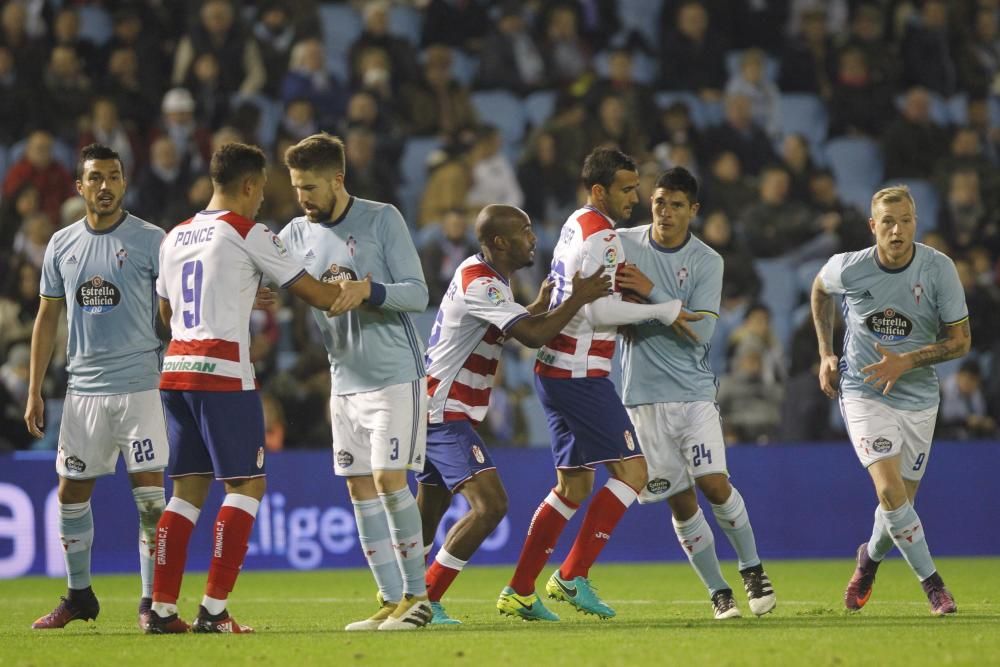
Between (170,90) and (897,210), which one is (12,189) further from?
(897,210)

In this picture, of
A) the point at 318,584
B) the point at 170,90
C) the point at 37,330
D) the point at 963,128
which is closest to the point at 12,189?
the point at 170,90

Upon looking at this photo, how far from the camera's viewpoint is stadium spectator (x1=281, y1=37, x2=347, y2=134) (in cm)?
1786

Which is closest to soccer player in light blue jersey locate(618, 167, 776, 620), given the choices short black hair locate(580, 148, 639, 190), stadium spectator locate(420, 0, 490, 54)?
short black hair locate(580, 148, 639, 190)

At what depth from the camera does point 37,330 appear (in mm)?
8805

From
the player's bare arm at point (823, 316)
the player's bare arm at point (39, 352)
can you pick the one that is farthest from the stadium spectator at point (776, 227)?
the player's bare arm at point (39, 352)

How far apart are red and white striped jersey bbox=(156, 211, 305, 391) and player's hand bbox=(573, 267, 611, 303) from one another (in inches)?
63.3

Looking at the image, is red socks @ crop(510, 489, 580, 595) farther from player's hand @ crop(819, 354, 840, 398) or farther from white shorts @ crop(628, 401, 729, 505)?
player's hand @ crop(819, 354, 840, 398)

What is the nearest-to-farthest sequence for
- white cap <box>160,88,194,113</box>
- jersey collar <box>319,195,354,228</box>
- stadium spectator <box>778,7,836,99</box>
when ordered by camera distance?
jersey collar <box>319,195,354,228</box> → white cap <box>160,88,194,113</box> → stadium spectator <box>778,7,836,99</box>

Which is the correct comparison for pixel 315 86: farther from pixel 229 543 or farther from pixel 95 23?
pixel 229 543

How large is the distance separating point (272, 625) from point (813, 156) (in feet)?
42.5

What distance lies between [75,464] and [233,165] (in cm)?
206

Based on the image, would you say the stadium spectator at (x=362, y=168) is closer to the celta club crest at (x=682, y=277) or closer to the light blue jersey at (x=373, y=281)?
the celta club crest at (x=682, y=277)

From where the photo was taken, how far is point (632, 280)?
880cm

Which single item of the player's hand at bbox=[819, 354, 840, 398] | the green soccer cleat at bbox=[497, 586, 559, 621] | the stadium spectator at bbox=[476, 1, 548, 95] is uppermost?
the stadium spectator at bbox=[476, 1, 548, 95]
